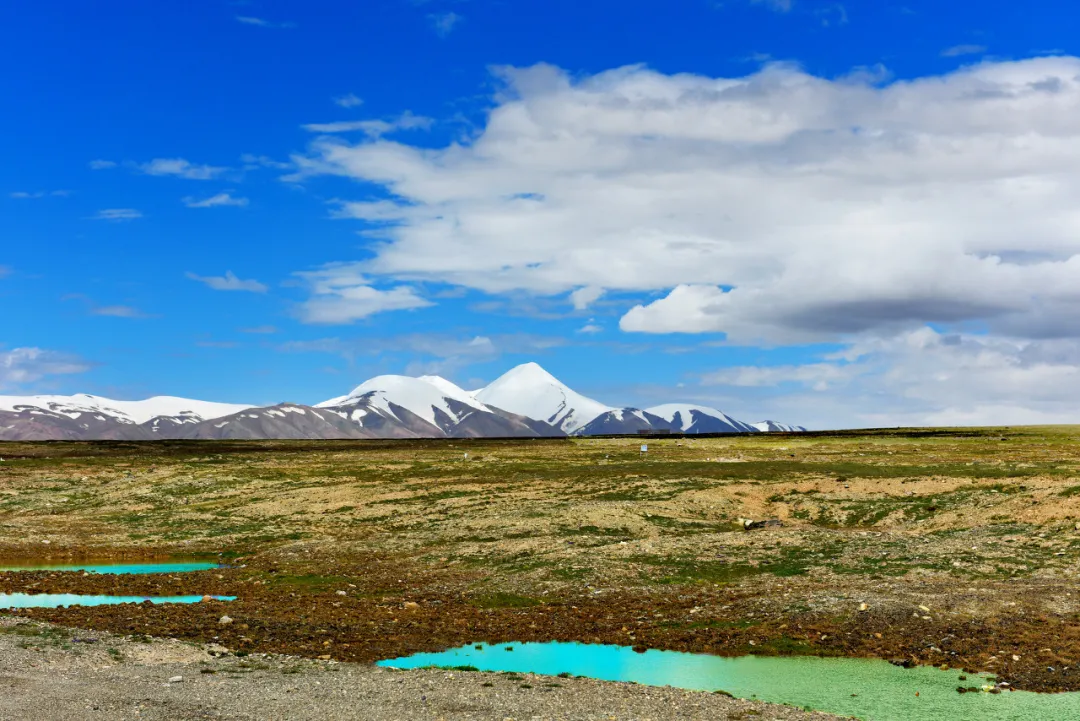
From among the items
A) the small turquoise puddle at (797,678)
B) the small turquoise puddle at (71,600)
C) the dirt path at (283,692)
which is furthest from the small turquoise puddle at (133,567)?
the small turquoise puddle at (797,678)

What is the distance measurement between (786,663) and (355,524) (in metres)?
48.3

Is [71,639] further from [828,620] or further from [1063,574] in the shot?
[1063,574]

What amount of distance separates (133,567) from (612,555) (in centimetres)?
3489

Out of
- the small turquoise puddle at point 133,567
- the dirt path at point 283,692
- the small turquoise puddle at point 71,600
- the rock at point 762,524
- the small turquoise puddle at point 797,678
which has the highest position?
the rock at point 762,524

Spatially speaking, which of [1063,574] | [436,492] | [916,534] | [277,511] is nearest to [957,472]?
[916,534]

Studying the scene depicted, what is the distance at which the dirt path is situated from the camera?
2659 centimetres

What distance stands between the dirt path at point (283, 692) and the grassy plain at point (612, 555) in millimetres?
3585

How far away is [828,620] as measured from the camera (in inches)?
1496

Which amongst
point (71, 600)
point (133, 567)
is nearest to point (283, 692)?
point (71, 600)

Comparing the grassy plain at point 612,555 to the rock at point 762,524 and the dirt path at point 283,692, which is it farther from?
the dirt path at point 283,692

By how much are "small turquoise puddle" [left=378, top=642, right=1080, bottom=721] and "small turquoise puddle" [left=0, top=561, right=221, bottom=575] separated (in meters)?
32.3

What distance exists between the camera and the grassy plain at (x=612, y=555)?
37125 mm

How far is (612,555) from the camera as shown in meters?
54.8

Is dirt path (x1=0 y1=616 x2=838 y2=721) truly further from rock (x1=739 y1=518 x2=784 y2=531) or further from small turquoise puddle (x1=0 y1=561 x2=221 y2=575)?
rock (x1=739 y1=518 x2=784 y2=531)
